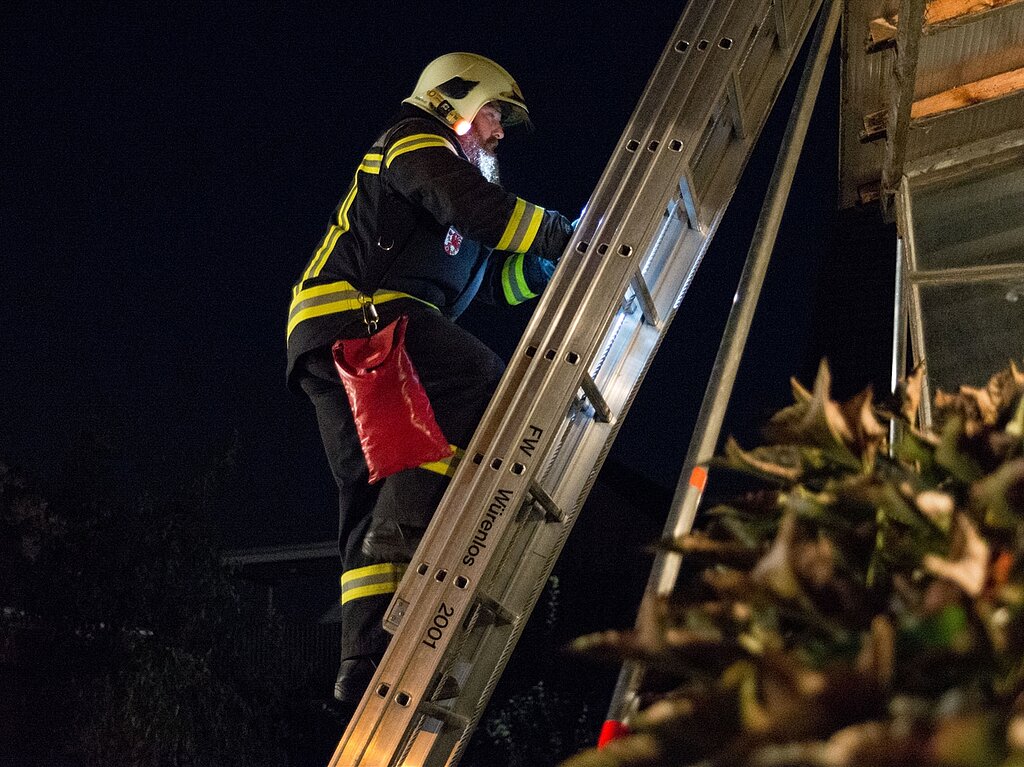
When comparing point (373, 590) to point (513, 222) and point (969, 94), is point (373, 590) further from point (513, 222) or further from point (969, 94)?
point (969, 94)

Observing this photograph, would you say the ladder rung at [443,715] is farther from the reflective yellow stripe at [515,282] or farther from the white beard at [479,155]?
the white beard at [479,155]

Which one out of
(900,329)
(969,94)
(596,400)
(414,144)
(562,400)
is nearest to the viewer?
(562,400)

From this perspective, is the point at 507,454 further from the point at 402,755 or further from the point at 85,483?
the point at 85,483

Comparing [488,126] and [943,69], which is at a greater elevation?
[943,69]

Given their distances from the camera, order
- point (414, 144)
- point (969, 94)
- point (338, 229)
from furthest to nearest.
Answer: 1. point (969, 94)
2. point (338, 229)
3. point (414, 144)

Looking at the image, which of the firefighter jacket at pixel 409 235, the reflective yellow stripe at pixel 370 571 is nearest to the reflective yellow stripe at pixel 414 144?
the firefighter jacket at pixel 409 235

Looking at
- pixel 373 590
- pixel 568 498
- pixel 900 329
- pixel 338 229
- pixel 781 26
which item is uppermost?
pixel 781 26

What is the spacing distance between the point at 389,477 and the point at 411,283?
1.96ft

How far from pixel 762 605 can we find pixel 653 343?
2.04 meters

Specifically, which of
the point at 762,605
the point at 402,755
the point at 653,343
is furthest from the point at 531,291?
the point at 762,605

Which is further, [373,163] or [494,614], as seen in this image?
[373,163]

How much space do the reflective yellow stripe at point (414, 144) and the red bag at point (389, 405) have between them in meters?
0.47

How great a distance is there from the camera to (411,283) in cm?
350

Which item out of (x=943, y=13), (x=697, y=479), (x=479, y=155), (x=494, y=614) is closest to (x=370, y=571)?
(x=494, y=614)
